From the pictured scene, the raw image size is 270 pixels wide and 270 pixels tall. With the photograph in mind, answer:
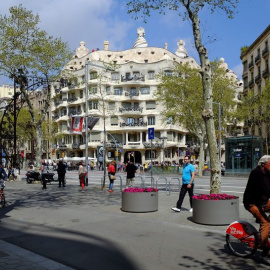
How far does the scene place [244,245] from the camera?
579cm

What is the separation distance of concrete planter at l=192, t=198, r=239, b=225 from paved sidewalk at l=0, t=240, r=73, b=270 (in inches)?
163

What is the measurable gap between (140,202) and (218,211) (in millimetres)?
2902

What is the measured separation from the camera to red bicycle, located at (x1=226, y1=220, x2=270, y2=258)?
5594mm

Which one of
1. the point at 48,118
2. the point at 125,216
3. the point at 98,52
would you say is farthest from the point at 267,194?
the point at 48,118

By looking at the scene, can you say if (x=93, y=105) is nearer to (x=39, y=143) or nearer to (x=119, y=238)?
(x=39, y=143)

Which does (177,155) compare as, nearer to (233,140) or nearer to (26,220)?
(233,140)

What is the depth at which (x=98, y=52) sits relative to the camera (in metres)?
72.1

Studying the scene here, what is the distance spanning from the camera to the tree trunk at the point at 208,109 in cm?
959

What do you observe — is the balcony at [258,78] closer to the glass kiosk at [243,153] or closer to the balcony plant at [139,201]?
the glass kiosk at [243,153]

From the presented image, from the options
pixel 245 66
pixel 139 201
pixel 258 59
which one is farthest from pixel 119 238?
pixel 245 66

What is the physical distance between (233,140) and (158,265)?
29825 mm

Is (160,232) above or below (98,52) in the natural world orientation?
below

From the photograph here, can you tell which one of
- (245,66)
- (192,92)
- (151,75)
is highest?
(151,75)

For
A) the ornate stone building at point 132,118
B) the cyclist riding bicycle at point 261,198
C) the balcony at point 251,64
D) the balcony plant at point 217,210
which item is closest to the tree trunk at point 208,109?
the balcony plant at point 217,210
